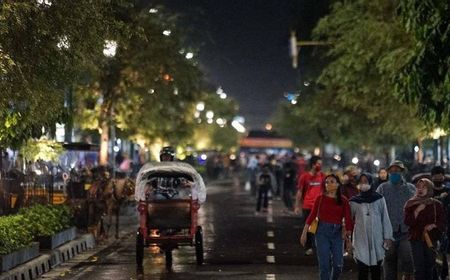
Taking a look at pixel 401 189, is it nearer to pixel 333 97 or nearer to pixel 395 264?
pixel 395 264

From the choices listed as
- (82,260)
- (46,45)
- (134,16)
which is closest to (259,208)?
(134,16)

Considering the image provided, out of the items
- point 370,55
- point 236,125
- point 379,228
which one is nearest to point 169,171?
point 379,228

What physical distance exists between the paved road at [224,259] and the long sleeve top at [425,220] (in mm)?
3423

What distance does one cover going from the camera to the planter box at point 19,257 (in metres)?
15.8

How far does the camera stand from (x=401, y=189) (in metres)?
14.6

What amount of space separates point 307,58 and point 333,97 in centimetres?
427

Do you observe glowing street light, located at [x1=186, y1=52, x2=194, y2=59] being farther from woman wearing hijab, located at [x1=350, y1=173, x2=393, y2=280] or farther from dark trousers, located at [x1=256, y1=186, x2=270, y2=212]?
woman wearing hijab, located at [x1=350, y1=173, x2=393, y2=280]

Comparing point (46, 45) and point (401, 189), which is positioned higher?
point (46, 45)

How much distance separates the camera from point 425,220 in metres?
13.6

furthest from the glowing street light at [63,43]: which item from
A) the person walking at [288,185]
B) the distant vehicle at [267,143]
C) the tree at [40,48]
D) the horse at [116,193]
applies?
the distant vehicle at [267,143]

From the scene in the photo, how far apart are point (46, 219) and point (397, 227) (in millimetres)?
7943

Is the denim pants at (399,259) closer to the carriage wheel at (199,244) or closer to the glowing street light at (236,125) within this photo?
the carriage wheel at (199,244)

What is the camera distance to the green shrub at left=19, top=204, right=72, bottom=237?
62.8 feet

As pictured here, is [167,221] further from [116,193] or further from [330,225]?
[116,193]
